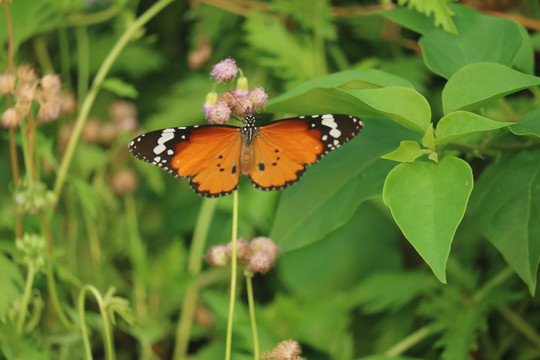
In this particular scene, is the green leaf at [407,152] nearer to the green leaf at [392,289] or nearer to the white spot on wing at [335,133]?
the white spot on wing at [335,133]

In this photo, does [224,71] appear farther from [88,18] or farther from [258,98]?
[88,18]

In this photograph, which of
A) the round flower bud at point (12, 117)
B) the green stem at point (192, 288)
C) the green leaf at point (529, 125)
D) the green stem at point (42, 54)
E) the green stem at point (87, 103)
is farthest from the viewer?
the green stem at point (42, 54)

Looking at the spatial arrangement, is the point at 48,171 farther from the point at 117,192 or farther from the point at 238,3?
the point at 238,3

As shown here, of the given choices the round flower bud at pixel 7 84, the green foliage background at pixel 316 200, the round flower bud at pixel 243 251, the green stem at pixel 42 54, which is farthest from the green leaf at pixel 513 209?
the green stem at pixel 42 54

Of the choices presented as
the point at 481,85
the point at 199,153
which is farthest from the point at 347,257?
the point at 481,85

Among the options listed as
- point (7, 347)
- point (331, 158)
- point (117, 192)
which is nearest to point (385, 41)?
point (331, 158)
